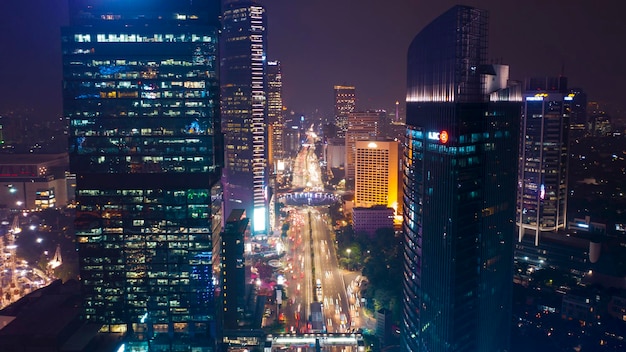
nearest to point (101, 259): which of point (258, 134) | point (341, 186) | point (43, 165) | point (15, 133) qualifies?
point (258, 134)

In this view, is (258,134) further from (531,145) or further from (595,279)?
(595,279)

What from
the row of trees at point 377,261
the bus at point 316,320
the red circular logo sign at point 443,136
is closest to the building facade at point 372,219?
the row of trees at point 377,261

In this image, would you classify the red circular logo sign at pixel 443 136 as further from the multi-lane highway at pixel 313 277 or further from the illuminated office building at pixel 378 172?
the illuminated office building at pixel 378 172

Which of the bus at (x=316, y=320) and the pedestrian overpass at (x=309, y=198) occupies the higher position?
the pedestrian overpass at (x=309, y=198)

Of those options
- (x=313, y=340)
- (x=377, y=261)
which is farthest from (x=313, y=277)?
(x=313, y=340)

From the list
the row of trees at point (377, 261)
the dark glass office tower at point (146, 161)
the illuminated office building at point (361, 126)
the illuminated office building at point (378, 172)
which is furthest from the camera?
the illuminated office building at point (361, 126)
